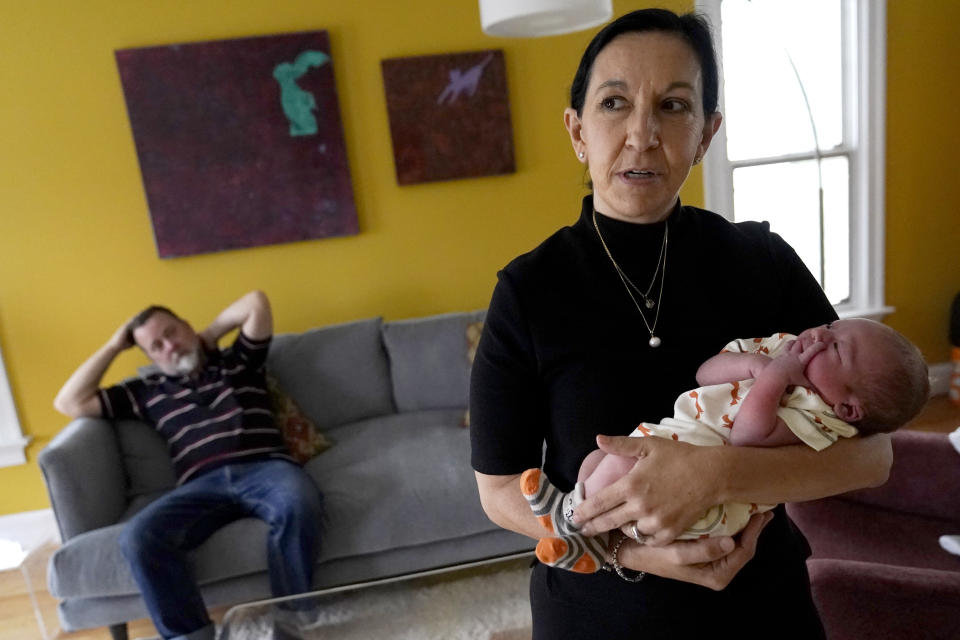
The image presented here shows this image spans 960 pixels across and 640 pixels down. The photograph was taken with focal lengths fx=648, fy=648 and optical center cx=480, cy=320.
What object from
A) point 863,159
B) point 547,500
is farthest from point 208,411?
point 863,159

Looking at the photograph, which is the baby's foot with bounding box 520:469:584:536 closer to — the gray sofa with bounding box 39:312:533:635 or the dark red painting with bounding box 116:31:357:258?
the gray sofa with bounding box 39:312:533:635

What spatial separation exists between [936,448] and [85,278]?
327cm

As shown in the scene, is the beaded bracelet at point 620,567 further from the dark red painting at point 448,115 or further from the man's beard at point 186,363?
the dark red painting at point 448,115

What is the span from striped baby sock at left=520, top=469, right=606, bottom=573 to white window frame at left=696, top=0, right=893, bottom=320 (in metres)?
2.89

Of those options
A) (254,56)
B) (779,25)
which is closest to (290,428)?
(254,56)

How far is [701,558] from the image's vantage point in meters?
0.74

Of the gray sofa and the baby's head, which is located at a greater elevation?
the baby's head

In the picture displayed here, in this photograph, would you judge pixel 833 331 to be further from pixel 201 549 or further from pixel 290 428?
pixel 290 428

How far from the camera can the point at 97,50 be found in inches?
111

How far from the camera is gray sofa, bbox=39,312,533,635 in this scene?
212 cm

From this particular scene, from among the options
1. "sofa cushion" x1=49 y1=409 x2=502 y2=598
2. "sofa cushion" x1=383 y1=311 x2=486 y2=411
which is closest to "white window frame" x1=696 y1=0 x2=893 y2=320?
"sofa cushion" x1=383 y1=311 x2=486 y2=411

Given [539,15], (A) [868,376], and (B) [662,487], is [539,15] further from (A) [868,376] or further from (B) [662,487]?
(B) [662,487]

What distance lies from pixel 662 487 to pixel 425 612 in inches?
38.9

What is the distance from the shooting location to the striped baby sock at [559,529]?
78cm
